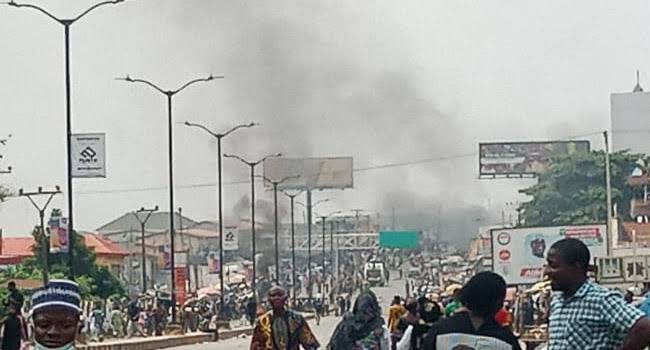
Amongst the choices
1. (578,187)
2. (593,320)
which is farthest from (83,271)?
(593,320)

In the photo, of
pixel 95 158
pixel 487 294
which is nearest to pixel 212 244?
pixel 95 158

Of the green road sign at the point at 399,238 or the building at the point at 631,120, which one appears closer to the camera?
the green road sign at the point at 399,238

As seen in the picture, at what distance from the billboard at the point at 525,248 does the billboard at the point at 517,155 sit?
61.5 meters

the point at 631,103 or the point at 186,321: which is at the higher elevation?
the point at 631,103

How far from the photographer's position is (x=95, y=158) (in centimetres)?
4366

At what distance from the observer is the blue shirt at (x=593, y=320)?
24.0 feet

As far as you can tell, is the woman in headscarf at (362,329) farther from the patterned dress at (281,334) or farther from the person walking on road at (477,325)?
the person walking on road at (477,325)

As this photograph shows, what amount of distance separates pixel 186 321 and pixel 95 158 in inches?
688

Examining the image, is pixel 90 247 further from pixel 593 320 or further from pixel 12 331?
pixel 593 320

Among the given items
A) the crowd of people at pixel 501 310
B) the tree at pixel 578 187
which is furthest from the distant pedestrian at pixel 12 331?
the tree at pixel 578 187

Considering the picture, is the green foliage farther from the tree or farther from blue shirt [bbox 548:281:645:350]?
blue shirt [bbox 548:281:645:350]

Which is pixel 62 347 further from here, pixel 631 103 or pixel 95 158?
pixel 631 103

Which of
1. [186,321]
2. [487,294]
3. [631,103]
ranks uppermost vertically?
[631,103]

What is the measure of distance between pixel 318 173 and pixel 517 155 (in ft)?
79.2
